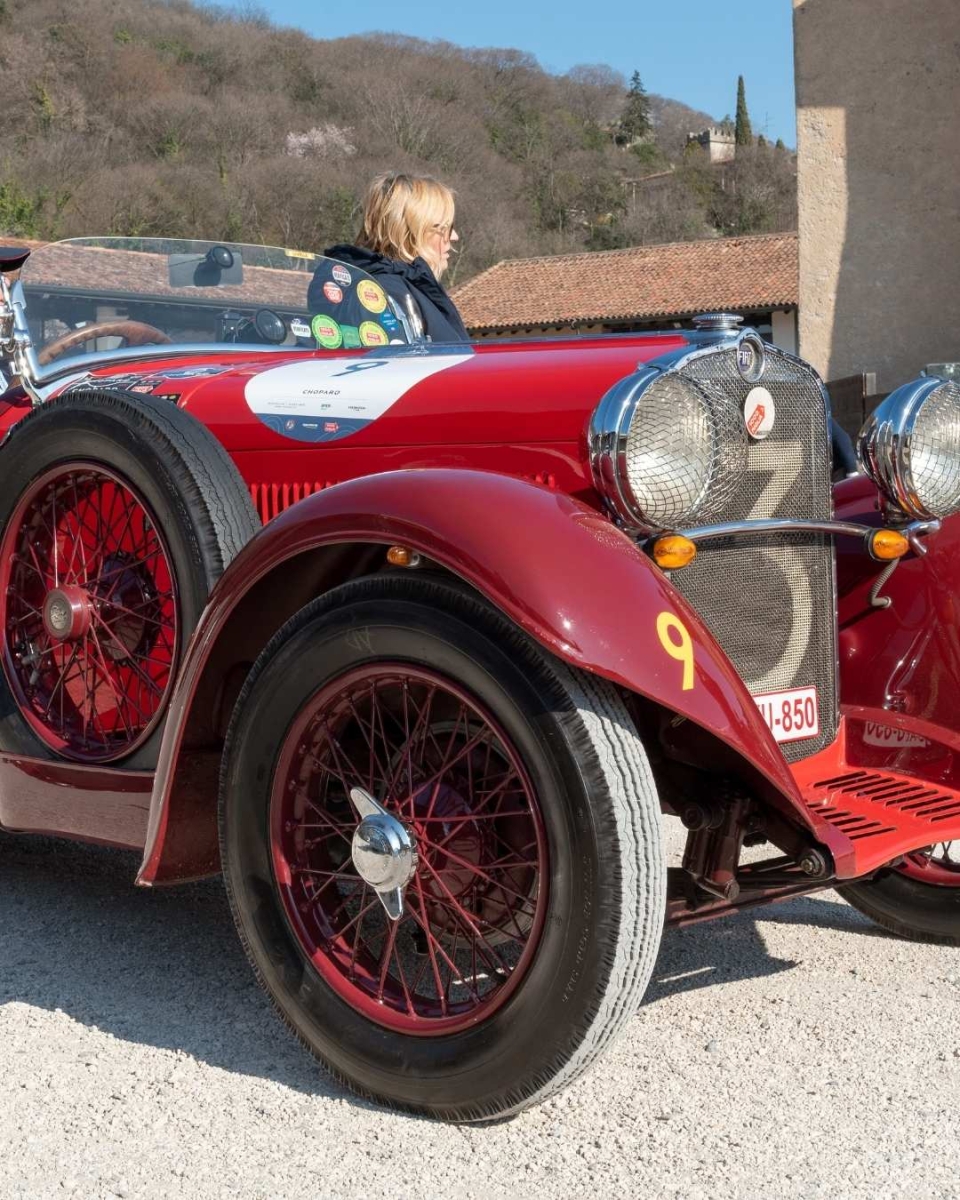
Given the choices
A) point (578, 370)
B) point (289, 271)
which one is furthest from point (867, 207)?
point (578, 370)

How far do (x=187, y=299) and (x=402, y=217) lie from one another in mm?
837

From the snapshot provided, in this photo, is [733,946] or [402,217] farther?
[402,217]

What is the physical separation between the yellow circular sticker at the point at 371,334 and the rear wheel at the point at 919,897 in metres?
2.01

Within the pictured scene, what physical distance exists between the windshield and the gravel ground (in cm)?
165

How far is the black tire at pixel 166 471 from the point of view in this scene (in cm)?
275

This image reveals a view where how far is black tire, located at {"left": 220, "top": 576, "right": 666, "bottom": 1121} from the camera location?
211cm

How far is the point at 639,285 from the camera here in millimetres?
39031

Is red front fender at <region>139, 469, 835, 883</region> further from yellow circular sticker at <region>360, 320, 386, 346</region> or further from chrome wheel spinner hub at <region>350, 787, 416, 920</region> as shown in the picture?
yellow circular sticker at <region>360, 320, 386, 346</region>

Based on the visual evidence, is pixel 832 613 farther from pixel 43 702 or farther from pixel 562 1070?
pixel 43 702

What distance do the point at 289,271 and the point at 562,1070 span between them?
262 centimetres

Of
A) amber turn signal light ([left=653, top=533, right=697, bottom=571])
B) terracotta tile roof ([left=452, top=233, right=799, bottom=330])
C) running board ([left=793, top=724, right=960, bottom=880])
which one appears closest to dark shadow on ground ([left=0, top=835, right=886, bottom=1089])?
running board ([left=793, top=724, right=960, bottom=880])

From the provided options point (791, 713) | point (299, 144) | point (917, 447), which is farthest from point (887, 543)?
point (299, 144)

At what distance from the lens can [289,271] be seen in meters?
3.98

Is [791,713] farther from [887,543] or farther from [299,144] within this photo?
[299,144]
